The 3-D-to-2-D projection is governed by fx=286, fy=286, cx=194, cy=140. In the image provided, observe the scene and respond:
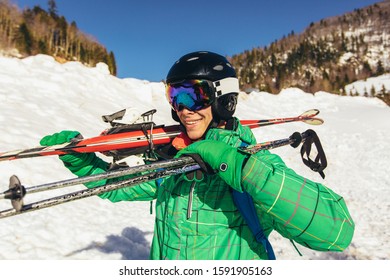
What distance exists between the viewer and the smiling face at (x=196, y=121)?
244 cm

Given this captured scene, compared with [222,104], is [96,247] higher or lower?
lower

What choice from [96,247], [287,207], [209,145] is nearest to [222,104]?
[209,145]

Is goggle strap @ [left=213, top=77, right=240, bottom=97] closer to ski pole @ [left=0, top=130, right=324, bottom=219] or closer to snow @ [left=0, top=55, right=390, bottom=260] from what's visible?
ski pole @ [left=0, top=130, right=324, bottom=219]

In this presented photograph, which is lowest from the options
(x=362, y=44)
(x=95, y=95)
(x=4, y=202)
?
(x=4, y=202)

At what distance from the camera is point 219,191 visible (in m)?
2.05

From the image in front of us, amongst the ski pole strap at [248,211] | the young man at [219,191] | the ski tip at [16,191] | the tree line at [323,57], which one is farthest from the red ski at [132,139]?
the tree line at [323,57]

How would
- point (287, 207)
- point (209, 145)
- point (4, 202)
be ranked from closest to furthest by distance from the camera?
point (287, 207)
point (209, 145)
point (4, 202)

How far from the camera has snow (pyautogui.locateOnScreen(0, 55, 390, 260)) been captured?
5.24 meters

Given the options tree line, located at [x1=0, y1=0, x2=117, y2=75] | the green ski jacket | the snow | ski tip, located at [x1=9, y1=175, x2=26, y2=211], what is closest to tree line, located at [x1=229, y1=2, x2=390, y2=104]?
tree line, located at [x1=0, y1=0, x2=117, y2=75]

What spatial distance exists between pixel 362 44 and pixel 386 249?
172m

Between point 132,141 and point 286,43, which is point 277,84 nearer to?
point 286,43

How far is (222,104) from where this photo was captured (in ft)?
8.50

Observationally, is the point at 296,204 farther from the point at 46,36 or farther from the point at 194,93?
the point at 46,36

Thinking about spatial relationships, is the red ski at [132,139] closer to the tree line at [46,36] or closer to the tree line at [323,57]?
the tree line at [46,36]
